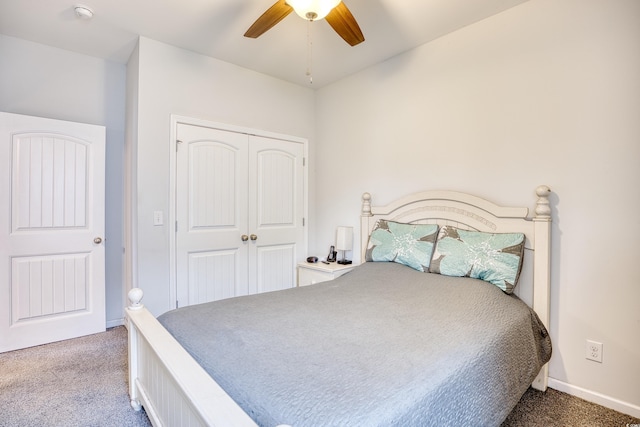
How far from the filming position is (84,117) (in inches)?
119

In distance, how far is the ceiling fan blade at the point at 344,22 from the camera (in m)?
1.79

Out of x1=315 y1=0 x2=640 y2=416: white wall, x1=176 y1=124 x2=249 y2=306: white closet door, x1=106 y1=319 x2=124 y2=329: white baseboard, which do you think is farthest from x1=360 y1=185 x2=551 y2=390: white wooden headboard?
x1=106 y1=319 x2=124 y2=329: white baseboard

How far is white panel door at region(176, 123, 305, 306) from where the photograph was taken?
288 centimetres

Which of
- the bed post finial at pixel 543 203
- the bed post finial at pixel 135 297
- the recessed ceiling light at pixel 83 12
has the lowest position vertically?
the bed post finial at pixel 135 297

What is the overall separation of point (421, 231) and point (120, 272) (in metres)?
2.96

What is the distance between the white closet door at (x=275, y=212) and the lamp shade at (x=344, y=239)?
595 mm

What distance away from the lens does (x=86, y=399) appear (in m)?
1.91

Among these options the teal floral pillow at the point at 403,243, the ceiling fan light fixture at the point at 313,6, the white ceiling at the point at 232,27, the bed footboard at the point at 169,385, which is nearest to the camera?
the bed footboard at the point at 169,385

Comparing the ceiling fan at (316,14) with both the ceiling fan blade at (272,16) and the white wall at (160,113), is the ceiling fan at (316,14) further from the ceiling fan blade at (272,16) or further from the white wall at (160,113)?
the white wall at (160,113)

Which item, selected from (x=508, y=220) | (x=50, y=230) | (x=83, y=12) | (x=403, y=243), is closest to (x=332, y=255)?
(x=403, y=243)

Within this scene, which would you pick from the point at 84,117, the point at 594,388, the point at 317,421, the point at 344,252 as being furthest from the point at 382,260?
the point at 84,117

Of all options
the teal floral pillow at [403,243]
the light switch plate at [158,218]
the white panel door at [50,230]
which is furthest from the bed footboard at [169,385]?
the teal floral pillow at [403,243]

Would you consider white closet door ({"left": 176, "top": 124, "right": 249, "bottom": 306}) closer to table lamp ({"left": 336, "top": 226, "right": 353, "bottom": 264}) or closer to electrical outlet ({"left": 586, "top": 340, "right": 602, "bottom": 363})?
table lamp ({"left": 336, "top": 226, "right": 353, "bottom": 264})

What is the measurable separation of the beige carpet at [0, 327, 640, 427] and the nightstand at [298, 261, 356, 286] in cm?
165
